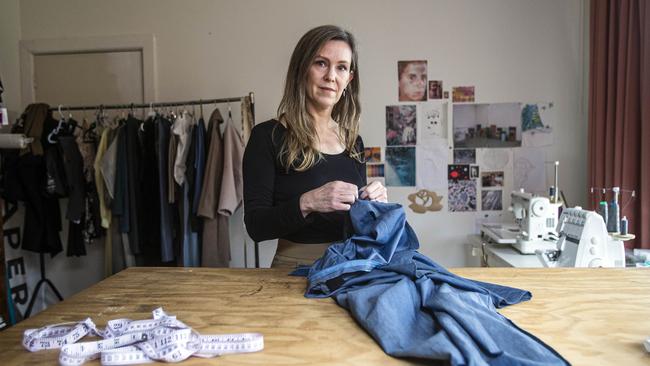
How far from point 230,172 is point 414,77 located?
1.61 metres

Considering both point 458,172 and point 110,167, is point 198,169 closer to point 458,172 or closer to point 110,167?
point 110,167

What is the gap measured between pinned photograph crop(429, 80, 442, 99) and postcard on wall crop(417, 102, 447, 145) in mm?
62

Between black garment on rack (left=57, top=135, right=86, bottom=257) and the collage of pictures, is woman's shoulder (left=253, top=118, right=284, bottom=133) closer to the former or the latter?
Answer: the collage of pictures

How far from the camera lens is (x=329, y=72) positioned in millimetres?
1476

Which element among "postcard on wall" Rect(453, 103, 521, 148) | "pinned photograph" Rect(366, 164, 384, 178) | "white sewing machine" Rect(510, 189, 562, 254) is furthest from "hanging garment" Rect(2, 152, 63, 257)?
"white sewing machine" Rect(510, 189, 562, 254)

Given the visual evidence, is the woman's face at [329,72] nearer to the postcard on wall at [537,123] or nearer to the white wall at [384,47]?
the white wall at [384,47]

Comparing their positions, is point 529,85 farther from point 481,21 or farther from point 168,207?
point 168,207

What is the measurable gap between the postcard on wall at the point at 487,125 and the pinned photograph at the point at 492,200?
0.38 metres

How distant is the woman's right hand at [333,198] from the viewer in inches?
47.3

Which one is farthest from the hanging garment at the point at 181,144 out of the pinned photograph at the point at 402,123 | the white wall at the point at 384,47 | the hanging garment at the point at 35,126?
the pinned photograph at the point at 402,123

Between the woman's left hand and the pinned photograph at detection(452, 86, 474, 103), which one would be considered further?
the pinned photograph at detection(452, 86, 474, 103)

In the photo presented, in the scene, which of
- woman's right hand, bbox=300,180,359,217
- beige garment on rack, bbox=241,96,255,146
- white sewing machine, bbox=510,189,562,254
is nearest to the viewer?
woman's right hand, bbox=300,180,359,217

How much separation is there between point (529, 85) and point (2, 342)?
3489 mm

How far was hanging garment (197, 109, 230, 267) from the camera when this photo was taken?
3.03 meters
